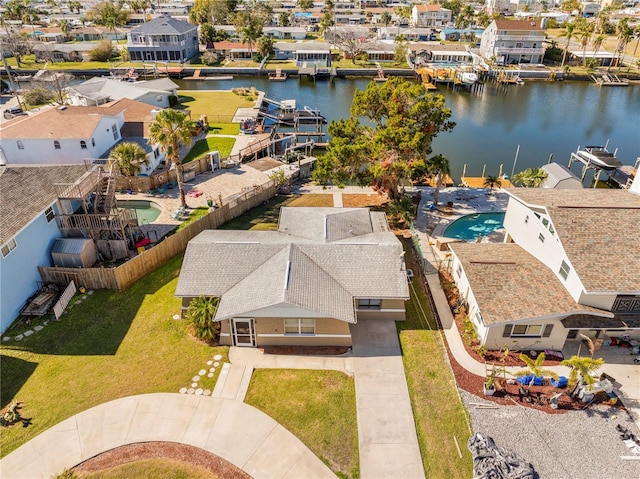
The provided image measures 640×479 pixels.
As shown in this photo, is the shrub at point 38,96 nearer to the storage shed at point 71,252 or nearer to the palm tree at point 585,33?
the storage shed at point 71,252

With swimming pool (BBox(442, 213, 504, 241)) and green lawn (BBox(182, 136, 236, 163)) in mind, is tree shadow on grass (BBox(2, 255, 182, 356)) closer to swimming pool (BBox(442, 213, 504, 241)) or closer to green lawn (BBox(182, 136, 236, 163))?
swimming pool (BBox(442, 213, 504, 241))

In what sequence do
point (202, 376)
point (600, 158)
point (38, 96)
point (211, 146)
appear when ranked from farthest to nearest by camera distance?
1. point (38, 96)
2. point (211, 146)
3. point (600, 158)
4. point (202, 376)

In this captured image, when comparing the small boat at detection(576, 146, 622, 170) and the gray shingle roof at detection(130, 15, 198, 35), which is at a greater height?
the gray shingle roof at detection(130, 15, 198, 35)

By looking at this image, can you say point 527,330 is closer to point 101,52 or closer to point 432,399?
point 432,399

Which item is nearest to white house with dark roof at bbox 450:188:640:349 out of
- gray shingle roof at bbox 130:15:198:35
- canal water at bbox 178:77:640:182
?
canal water at bbox 178:77:640:182

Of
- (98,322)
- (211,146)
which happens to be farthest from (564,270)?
(211,146)

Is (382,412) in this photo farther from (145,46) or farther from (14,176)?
(145,46)
